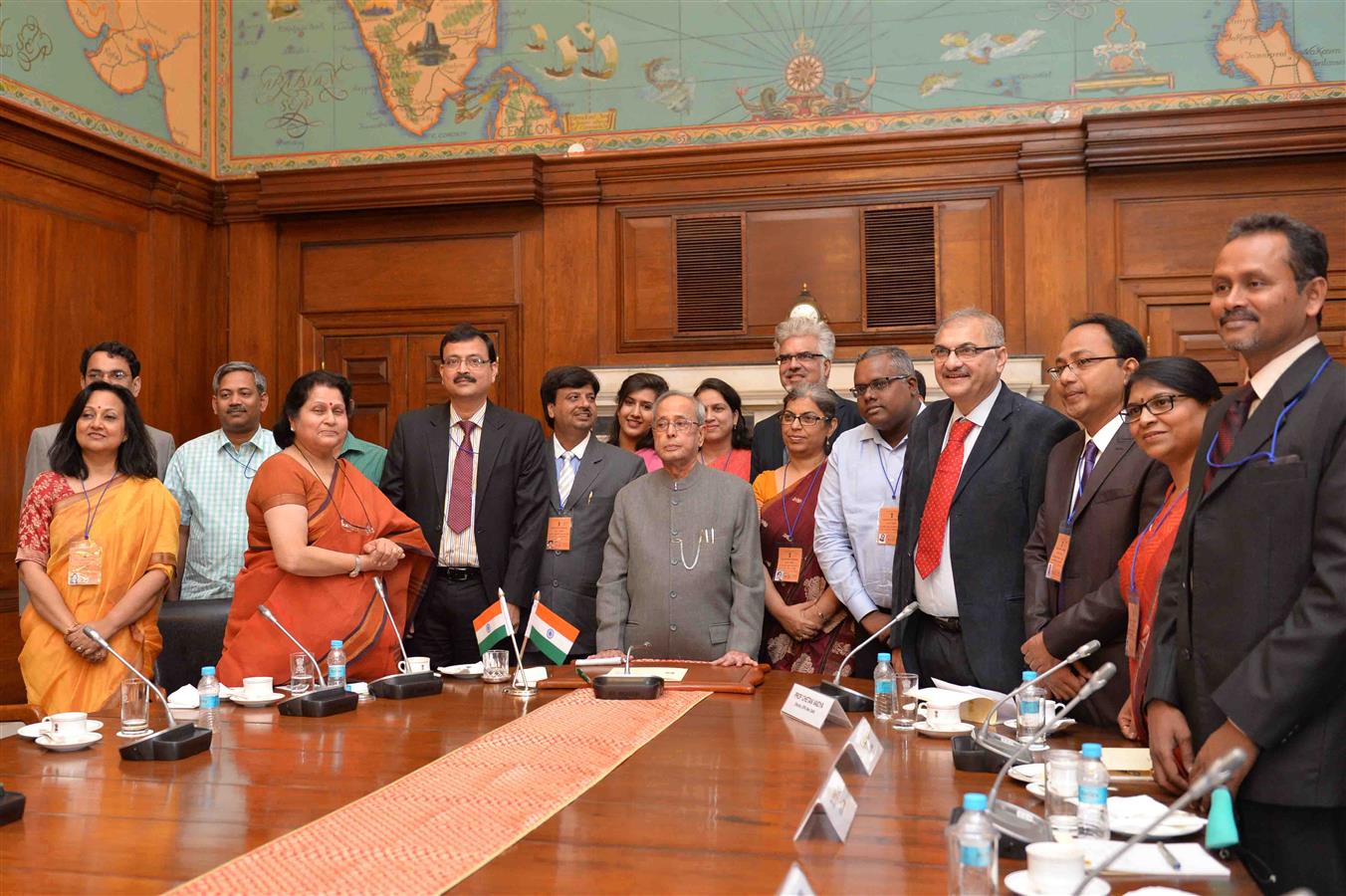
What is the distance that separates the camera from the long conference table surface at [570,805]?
1.77 metres

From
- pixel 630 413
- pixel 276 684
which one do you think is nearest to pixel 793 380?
pixel 630 413

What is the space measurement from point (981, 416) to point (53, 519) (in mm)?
3007

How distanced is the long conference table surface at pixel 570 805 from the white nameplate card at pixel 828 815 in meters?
0.02

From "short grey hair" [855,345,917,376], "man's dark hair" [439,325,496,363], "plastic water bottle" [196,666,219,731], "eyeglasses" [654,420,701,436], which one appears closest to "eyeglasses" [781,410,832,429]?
"short grey hair" [855,345,917,376]

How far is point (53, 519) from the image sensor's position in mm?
4027

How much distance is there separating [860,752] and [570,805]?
569 mm

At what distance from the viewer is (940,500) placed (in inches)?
141

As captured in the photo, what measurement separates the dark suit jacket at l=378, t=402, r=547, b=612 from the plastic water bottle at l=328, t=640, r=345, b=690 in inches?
42.9

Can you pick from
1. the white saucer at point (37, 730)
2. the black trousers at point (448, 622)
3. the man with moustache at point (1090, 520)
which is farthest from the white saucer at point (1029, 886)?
the black trousers at point (448, 622)

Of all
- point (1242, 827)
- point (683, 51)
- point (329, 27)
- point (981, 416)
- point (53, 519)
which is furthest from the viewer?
point (329, 27)

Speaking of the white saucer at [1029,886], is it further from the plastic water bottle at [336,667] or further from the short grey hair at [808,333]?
the short grey hair at [808,333]

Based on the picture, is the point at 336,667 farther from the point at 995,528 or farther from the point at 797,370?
the point at 797,370

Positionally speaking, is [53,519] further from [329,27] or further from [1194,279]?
[1194,279]

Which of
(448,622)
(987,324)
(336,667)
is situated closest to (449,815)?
(336,667)
